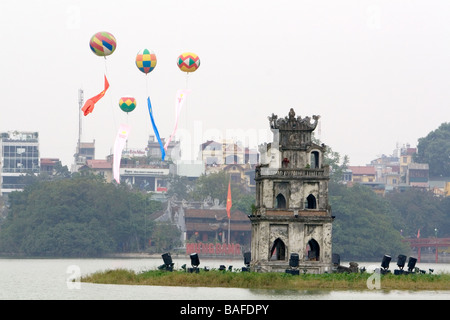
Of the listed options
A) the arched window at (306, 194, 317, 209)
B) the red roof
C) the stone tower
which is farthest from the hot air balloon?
the red roof

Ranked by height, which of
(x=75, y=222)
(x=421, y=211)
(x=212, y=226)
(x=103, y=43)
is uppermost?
(x=103, y=43)

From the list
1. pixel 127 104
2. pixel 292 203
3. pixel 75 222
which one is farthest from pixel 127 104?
pixel 75 222

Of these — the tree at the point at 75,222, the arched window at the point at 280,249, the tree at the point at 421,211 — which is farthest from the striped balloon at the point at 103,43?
the tree at the point at 421,211

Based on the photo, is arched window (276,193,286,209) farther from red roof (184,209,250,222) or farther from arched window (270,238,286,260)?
red roof (184,209,250,222)

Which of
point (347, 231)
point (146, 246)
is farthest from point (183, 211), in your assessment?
point (347, 231)

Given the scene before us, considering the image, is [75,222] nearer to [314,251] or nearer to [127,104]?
[127,104]
